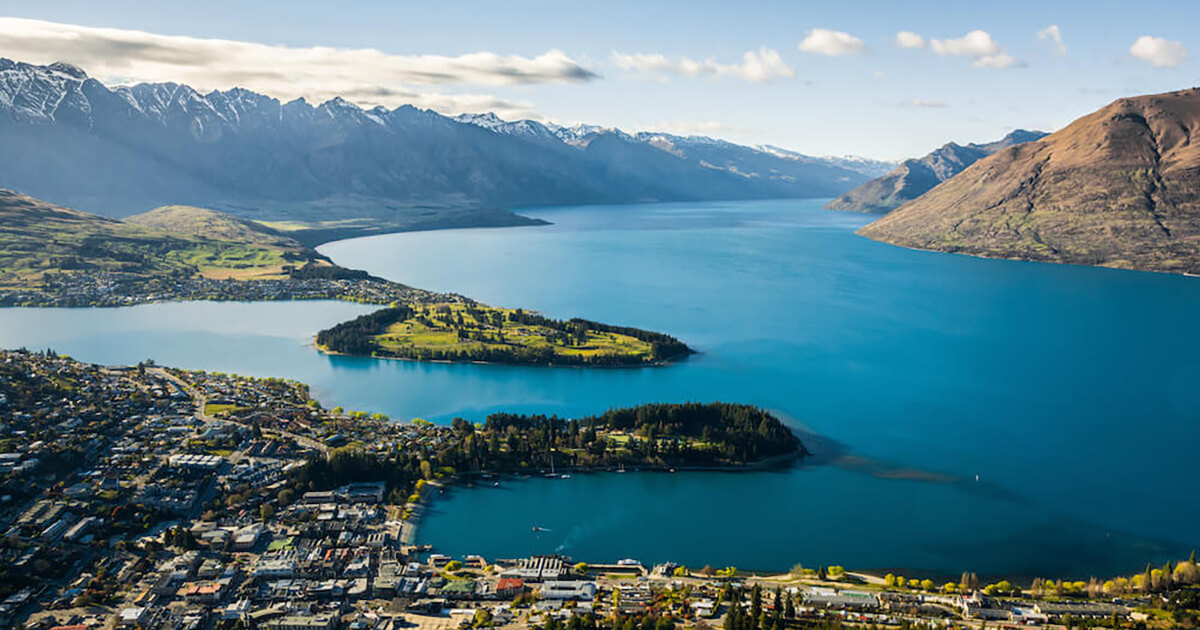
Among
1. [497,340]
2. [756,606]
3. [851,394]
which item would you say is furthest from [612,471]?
[497,340]

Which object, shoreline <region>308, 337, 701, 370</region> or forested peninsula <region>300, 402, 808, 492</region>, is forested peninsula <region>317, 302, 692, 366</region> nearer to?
shoreline <region>308, 337, 701, 370</region>

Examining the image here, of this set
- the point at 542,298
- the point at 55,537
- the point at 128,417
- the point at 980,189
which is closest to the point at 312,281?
the point at 542,298

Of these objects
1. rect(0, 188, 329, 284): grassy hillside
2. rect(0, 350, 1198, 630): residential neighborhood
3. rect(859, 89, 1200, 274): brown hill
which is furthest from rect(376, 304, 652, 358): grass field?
rect(859, 89, 1200, 274): brown hill

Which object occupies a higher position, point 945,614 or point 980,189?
point 980,189

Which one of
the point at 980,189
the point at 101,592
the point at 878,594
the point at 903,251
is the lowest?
the point at 101,592

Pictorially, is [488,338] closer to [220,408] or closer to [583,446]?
[220,408]

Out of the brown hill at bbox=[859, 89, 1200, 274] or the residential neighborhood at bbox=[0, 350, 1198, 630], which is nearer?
the residential neighborhood at bbox=[0, 350, 1198, 630]

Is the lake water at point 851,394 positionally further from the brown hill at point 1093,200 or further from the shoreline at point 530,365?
the brown hill at point 1093,200

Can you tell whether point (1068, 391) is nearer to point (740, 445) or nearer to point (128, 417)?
point (740, 445)
